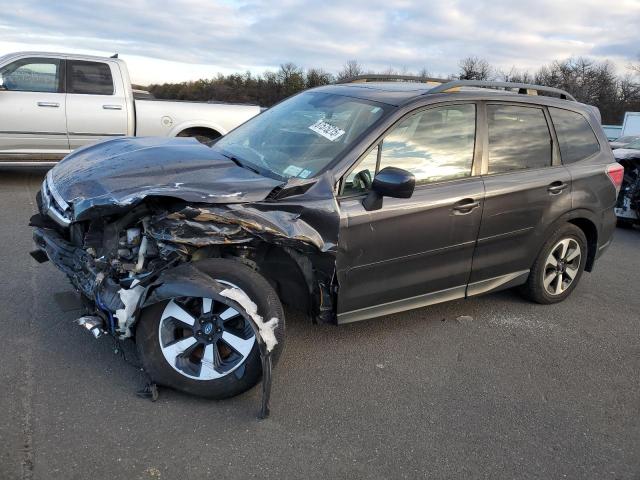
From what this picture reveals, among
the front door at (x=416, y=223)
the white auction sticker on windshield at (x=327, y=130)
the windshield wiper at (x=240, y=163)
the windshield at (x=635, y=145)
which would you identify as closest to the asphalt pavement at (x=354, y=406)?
the front door at (x=416, y=223)

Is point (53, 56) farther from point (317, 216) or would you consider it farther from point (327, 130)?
point (317, 216)

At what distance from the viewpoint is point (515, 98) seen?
175 inches

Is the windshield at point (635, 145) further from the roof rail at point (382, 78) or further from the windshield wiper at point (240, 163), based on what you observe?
the windshield wiper at point (240, 163)

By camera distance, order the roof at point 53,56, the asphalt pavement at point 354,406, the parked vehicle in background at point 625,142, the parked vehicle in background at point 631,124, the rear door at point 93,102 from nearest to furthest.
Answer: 1. the asphalt pavement at point 354,406
2. the roof at point 53,56
3. the rear door at point 93,102
4. the parked vehicle in background at point 625,142
5. the parked vehicle in background at point 631,124

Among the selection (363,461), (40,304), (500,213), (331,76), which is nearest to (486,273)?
(500,213)

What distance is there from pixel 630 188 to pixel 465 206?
19.3 feet

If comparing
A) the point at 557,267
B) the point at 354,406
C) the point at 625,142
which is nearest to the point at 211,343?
the point at 354,406

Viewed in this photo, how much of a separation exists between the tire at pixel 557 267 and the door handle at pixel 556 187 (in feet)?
1.13

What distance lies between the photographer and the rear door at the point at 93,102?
28.0 ft

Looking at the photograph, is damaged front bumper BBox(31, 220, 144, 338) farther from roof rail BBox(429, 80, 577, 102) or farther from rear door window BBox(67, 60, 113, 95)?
rear door window BBox(67, 60, 113, 95)

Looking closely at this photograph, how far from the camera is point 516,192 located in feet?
13.9

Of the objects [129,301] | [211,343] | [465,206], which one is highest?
[465,206]

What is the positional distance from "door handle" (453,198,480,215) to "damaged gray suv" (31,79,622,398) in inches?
0.5

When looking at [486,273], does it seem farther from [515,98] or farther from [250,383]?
[250,383]
